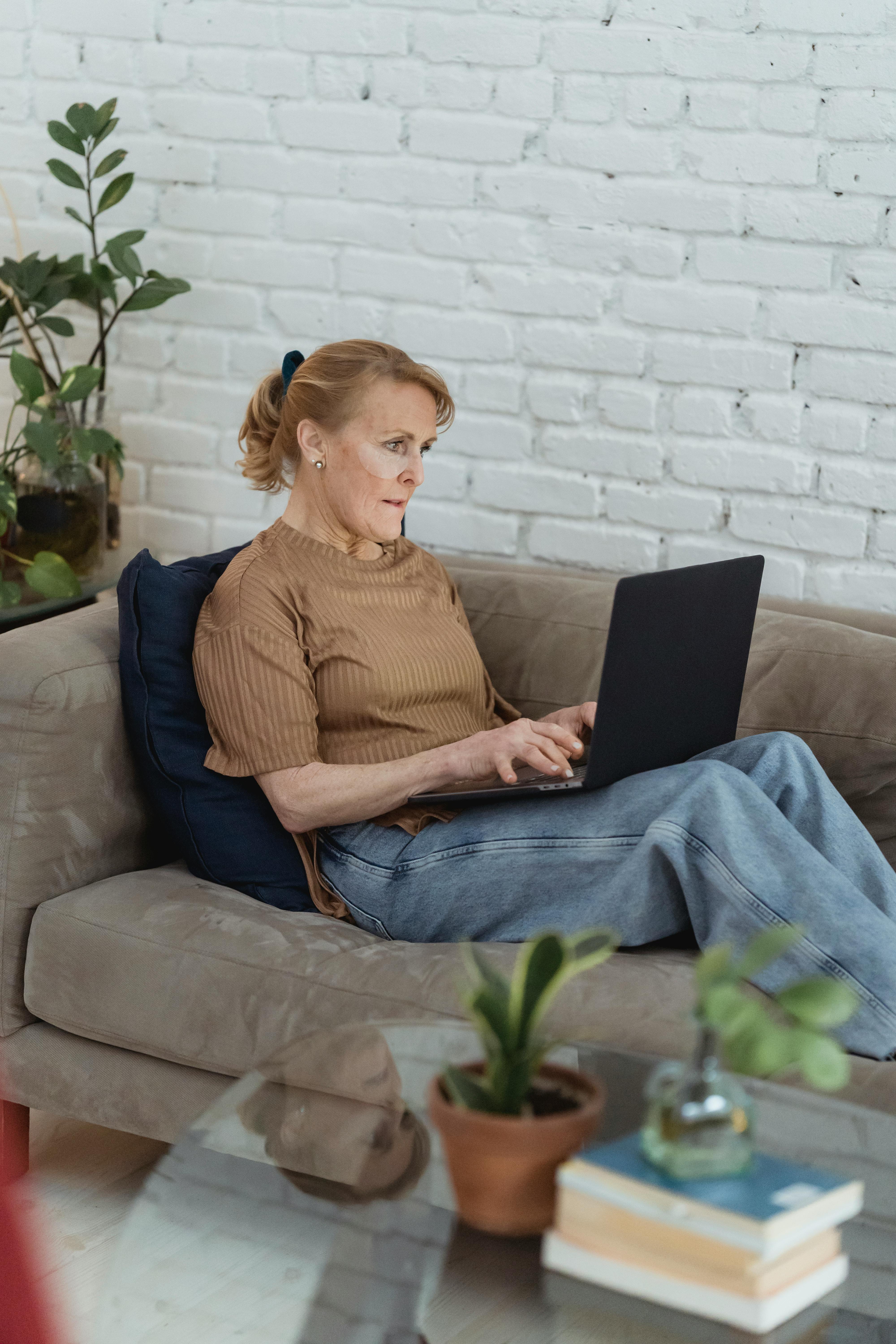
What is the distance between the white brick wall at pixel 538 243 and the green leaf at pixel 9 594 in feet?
1.56

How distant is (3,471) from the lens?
2168 mm

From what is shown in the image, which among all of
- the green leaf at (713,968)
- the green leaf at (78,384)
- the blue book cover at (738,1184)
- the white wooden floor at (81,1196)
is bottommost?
the white wooden floor at (81,1196)

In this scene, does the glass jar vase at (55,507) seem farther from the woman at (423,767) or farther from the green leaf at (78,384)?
the woman at (423,767)

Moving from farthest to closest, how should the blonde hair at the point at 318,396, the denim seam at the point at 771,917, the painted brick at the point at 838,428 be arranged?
the painted brick at the point at 838,428 < the blonde hair at the point at 318,396 < the denim seam at the point at 771,917

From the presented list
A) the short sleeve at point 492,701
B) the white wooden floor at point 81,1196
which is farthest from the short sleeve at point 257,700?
the white wooden floor at point 81,1196

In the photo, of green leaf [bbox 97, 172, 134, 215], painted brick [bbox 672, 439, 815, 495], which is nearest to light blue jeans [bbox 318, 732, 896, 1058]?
painted brick [bbox 672, 439, 815, 495]

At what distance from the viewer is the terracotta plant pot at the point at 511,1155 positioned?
792 mm

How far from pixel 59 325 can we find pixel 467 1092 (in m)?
1.83

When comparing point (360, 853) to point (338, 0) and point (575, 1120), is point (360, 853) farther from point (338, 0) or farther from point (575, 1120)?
point (338, 0)

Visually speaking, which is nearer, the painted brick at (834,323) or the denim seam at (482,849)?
the denim seam at (482,849)

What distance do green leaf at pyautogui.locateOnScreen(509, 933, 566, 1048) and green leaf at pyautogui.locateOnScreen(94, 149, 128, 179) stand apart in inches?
72.0

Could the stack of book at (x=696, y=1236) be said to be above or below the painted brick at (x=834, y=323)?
below

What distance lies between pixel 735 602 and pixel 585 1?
3.64ft

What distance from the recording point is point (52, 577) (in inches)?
80.6
